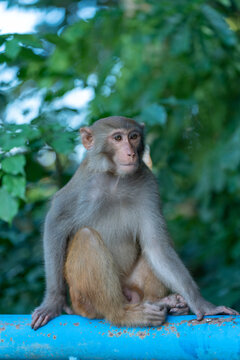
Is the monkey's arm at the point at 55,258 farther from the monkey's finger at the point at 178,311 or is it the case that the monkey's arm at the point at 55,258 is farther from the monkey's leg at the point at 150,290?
the monkey's finger at the point at 178,311

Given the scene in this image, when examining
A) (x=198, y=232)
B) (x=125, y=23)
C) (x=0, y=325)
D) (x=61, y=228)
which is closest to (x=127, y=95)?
(x=125, y=23)

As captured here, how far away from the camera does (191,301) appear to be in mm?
3457

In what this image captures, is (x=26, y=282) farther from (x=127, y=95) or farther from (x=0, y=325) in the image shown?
(x=127, y=95)

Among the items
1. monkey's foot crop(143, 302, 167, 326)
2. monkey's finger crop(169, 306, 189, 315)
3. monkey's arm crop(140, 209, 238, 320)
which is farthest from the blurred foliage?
monkey's finger crop(169, 306, 189, 315)

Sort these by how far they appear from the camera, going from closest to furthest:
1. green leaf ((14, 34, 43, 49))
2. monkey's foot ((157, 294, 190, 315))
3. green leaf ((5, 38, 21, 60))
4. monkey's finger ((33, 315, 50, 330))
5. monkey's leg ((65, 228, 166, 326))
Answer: monkey's finger ((33, 315, 50, 330))
monkey's leg ((65, 228, 166, 326))
monkey's foot ((157, 294, 190, 315))
green leaf ((5, 38, 21, 60))
green leaf ((14, 34, 43, 49))

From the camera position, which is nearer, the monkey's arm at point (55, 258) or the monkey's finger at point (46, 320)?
the monkey's finger at point (46, 320)

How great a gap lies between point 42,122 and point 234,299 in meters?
2.52

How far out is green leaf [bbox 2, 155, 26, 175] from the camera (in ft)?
11.4

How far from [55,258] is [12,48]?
1.68 m

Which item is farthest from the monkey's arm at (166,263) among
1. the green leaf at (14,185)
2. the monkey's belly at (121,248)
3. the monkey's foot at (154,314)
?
the green leaf at (14,185)

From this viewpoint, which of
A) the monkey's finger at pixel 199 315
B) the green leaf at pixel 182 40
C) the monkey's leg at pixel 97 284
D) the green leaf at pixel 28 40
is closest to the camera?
the monkey's finger at pixel 199 315

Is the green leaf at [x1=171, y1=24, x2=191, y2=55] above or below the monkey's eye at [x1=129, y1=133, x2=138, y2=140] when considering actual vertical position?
above

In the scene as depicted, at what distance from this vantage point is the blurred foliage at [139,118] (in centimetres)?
420

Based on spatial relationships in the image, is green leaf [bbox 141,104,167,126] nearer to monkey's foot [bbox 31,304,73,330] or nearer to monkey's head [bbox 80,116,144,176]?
monkey's head [bbox 80,116,144,176]
